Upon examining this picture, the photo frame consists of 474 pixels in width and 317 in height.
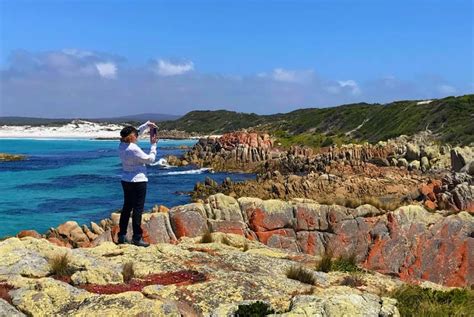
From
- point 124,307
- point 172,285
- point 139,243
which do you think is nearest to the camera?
point 124,307

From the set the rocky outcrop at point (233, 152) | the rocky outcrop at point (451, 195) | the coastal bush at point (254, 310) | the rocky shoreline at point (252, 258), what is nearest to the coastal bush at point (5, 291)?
the rocky shoreline at point (252, 258)

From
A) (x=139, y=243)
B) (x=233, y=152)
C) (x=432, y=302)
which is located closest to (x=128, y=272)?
(x=139, y=243)

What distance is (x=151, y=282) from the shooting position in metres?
11.1

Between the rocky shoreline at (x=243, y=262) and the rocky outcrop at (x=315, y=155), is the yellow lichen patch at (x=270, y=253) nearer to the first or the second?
the rocky shoreline at (x=243, y=262)

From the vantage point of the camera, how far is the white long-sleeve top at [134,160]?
12781 millimetres

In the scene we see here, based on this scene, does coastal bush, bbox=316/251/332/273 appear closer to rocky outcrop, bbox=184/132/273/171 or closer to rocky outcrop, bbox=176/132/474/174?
rocky outcrop, bbox=176/132/474/174

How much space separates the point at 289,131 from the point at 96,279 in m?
132

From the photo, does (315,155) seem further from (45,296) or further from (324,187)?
(45,296)

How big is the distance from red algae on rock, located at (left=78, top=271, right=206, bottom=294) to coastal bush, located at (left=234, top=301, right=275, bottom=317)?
6.48 feet

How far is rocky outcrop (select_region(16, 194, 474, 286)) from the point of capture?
2038cm

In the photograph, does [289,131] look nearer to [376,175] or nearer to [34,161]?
[34,161]

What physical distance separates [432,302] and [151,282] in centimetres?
586

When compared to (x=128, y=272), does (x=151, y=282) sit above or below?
below

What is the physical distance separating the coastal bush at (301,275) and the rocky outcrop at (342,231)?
8174 mm
